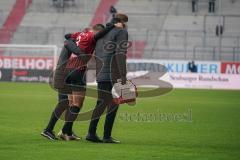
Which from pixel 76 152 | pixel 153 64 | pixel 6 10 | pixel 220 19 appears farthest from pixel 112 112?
pixel 6 10

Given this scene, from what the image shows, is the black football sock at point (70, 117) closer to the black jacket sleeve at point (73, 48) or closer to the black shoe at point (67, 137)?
the black shoe at point (67, 137)

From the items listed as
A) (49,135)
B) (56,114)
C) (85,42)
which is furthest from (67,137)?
(85,42)

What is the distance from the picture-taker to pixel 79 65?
14.0 metres

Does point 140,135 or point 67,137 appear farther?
point 140,135

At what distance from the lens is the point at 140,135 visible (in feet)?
50.0

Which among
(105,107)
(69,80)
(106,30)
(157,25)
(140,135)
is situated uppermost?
(106,30)

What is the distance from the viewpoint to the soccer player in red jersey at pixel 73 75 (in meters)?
13.8

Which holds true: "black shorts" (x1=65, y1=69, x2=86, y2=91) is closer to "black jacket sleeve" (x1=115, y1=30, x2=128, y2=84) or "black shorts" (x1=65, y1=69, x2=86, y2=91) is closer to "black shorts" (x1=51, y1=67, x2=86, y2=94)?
"black shorts" (x1=51, y1=67, x2=86, y2=94)

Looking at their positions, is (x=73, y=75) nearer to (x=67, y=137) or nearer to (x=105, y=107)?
(x=105, y=107)

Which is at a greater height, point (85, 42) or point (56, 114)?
point (85, 42)

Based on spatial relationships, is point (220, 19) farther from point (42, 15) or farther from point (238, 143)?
point (238, 143)

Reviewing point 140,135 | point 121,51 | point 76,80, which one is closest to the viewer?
point 121,51

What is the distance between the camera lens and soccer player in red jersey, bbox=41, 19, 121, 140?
45.2ft

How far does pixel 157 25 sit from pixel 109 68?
33.8m
